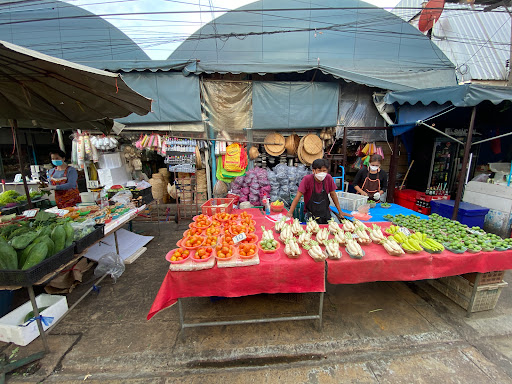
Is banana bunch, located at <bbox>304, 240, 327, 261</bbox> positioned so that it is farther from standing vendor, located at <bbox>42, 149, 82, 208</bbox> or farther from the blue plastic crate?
standing vendor, located at <bbox>42, 149, 82, 208</bbox>

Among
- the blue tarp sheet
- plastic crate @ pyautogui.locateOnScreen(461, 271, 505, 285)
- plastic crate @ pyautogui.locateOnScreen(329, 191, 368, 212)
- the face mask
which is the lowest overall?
plastic crate @ pyautogui.locateOnScreen(461, 271, 505, 285)

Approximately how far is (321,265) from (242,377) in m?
1.51

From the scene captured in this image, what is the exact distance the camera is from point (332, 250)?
2.72 metres

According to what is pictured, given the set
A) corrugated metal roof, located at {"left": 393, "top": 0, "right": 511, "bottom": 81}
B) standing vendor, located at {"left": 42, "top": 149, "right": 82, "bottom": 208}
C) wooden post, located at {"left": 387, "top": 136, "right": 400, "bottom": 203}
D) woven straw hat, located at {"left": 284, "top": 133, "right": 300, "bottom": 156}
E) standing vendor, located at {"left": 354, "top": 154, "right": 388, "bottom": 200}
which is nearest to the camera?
standing vendor, located at {"left": 42, "top": 149, "right": 82, "bottom": 208}

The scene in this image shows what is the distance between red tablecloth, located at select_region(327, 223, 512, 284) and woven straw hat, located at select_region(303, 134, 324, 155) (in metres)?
4.86

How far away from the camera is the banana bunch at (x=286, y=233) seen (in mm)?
3101

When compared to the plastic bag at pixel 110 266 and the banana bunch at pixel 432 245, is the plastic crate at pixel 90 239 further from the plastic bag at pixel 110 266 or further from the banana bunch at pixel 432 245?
the banana bunch at pixel 432 245

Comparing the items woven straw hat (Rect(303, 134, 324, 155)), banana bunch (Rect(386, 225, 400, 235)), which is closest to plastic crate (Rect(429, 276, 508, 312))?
banana bunch (Rect(386, 225, 400, 235))

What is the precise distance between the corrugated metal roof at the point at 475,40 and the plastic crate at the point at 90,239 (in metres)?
16.1

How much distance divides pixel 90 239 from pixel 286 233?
303 centimetres

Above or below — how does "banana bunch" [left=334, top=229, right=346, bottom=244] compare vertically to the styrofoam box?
above

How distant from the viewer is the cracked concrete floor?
2.34 m

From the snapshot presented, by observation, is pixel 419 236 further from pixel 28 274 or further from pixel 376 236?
pixel 28 274

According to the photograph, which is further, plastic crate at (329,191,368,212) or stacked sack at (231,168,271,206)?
stacked sack at (231,168,271,206)
